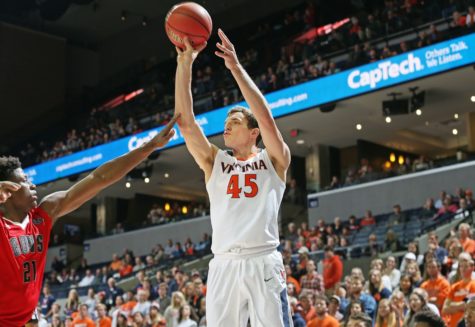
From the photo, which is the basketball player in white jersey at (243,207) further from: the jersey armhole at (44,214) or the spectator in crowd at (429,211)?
the spectator in crowd at (429,211)

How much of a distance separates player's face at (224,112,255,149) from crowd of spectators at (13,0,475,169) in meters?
14.0

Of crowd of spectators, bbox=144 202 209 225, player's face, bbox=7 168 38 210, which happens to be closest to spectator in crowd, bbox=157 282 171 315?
player's face, bbox=7 168 38 210

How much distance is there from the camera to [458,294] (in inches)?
347

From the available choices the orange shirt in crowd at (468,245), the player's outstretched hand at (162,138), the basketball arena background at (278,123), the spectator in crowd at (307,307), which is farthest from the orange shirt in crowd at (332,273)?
the player's outstretched hand at (162,138)

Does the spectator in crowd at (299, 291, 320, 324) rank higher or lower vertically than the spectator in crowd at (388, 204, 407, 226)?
lower

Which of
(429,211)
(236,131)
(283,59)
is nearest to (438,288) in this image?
(236,131)

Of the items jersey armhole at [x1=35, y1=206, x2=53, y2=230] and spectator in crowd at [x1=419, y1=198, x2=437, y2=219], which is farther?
spectator in crowd at [x1=419, y1=198, x2=437, y2=219]

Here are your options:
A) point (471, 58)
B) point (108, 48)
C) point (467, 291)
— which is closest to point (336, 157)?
point (471, 58)

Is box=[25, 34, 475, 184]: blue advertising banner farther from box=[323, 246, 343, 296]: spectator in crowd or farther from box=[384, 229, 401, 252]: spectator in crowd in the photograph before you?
box=[384, 229, 401, 252]: spectator in crowd

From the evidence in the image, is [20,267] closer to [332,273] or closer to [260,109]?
[260,109]

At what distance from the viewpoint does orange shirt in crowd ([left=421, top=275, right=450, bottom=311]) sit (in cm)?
941

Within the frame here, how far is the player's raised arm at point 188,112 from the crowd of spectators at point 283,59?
46.4 feet

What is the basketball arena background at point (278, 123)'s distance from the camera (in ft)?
55.7

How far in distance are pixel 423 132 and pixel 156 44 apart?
45.7ft
